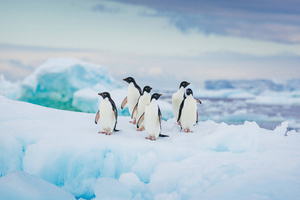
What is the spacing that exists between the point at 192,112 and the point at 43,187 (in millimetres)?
2531

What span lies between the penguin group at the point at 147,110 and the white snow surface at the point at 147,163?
18cm

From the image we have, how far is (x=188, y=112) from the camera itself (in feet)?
15.8

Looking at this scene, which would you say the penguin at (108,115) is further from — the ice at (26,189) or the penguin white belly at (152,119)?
the ice at (26,189)

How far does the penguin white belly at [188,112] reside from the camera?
4805 millimetres

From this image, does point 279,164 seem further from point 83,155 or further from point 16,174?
point 16,174

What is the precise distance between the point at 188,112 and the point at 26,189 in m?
2.66

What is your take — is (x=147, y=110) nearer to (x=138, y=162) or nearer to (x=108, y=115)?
(x=108, y=115)

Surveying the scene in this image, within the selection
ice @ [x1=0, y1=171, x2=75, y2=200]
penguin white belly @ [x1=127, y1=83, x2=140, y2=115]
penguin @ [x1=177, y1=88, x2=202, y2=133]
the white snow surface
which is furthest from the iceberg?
ice @ [x1=0, y1=171, x2=75, y2=200]

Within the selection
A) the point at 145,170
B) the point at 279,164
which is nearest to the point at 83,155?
the point at 145,170

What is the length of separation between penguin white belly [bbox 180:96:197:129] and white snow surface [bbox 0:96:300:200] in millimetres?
272

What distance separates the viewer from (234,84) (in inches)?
1328

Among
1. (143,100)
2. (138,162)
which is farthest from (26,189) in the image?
(143,100)

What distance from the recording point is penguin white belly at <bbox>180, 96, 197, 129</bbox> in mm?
4805

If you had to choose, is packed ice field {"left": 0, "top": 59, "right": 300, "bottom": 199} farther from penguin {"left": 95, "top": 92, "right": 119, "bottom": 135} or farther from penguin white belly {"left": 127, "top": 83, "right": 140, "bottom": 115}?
penguin white belly {"left": 127, "top": 83, "right": 140, "bottom": 115}
